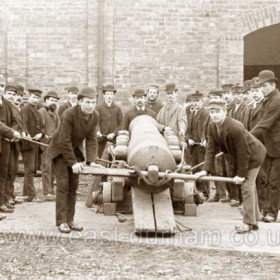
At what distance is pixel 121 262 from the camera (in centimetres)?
635

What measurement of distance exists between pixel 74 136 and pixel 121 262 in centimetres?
181

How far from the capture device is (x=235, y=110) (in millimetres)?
10516

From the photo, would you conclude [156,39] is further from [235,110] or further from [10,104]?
[10,104]

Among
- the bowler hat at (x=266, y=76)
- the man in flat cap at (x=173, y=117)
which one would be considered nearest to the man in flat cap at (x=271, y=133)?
the bowler hat at (x=266, y=76)

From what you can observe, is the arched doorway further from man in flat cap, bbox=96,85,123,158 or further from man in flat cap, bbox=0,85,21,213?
man in flat cap, bbox=0,85,21,213

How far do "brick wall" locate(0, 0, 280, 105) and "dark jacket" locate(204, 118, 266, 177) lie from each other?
7089 mm

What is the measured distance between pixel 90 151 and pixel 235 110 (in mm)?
3605

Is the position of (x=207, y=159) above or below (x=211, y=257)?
above

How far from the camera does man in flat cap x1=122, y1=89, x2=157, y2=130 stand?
1009 centimetres

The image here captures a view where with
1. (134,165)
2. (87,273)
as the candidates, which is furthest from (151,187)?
(87,273)

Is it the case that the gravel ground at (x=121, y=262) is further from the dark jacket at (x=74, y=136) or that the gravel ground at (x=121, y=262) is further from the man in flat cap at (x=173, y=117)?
the man in flat cap at (x=173, y=117)

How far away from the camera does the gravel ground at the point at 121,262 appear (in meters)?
5.93

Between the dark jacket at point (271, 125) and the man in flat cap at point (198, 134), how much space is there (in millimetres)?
1992

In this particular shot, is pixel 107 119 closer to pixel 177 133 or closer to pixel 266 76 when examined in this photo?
pixel 177 133
